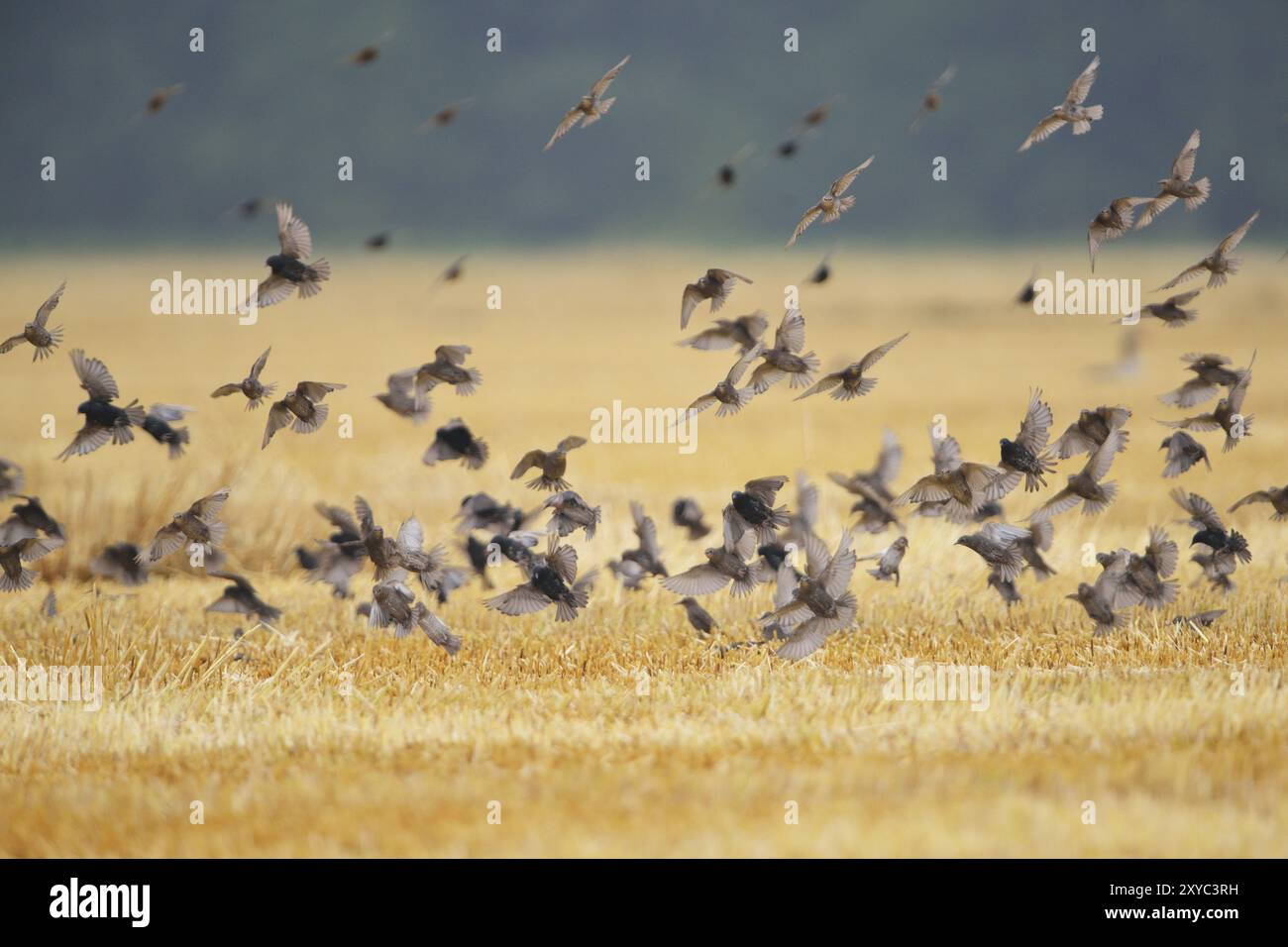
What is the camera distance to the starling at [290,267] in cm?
785

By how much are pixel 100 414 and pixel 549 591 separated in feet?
8.40

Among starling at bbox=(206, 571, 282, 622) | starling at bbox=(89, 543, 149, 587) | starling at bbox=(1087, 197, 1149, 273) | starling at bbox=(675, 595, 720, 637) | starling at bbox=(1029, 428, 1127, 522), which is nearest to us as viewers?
starling at bbox=(1029, 428, 1127, 522)

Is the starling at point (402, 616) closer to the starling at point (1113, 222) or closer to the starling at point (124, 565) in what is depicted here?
the starling at point (124, 565)

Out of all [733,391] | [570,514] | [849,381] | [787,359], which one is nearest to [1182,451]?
[849,381]

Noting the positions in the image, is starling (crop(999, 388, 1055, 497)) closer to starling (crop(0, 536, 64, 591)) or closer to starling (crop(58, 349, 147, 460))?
starling (crop(58, 349, 147, 460))

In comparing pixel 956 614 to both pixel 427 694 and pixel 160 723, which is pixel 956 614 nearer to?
pixel 427 694

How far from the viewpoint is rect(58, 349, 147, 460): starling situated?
25.9 feet

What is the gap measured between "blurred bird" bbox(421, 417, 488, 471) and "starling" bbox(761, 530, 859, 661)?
6.72 ft

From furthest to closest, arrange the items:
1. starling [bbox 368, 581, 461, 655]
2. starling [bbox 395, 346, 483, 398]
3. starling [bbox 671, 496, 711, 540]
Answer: starling [bbox 671, 496, 711, 540]
starling [bbox 395, 346, 483, 398]
starling [bbox 368, 581, 461, 655]

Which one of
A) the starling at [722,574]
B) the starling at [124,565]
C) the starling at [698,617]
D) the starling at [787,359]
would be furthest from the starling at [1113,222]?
the starling at [124,565]

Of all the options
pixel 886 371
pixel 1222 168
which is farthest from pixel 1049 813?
pixel 1222 168

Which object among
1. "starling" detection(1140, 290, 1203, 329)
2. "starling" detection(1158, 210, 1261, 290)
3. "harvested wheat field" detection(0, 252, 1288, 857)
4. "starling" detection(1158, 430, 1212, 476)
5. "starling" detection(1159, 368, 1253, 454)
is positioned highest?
"starling" detection(1158, 210, 1261, 290)

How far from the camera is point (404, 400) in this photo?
8898 mm

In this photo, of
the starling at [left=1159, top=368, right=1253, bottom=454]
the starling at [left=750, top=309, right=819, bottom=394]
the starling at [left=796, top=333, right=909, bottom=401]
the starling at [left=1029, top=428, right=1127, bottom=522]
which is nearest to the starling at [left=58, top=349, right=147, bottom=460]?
the starling at [left=750, top=309, right=819, bottom=394]
